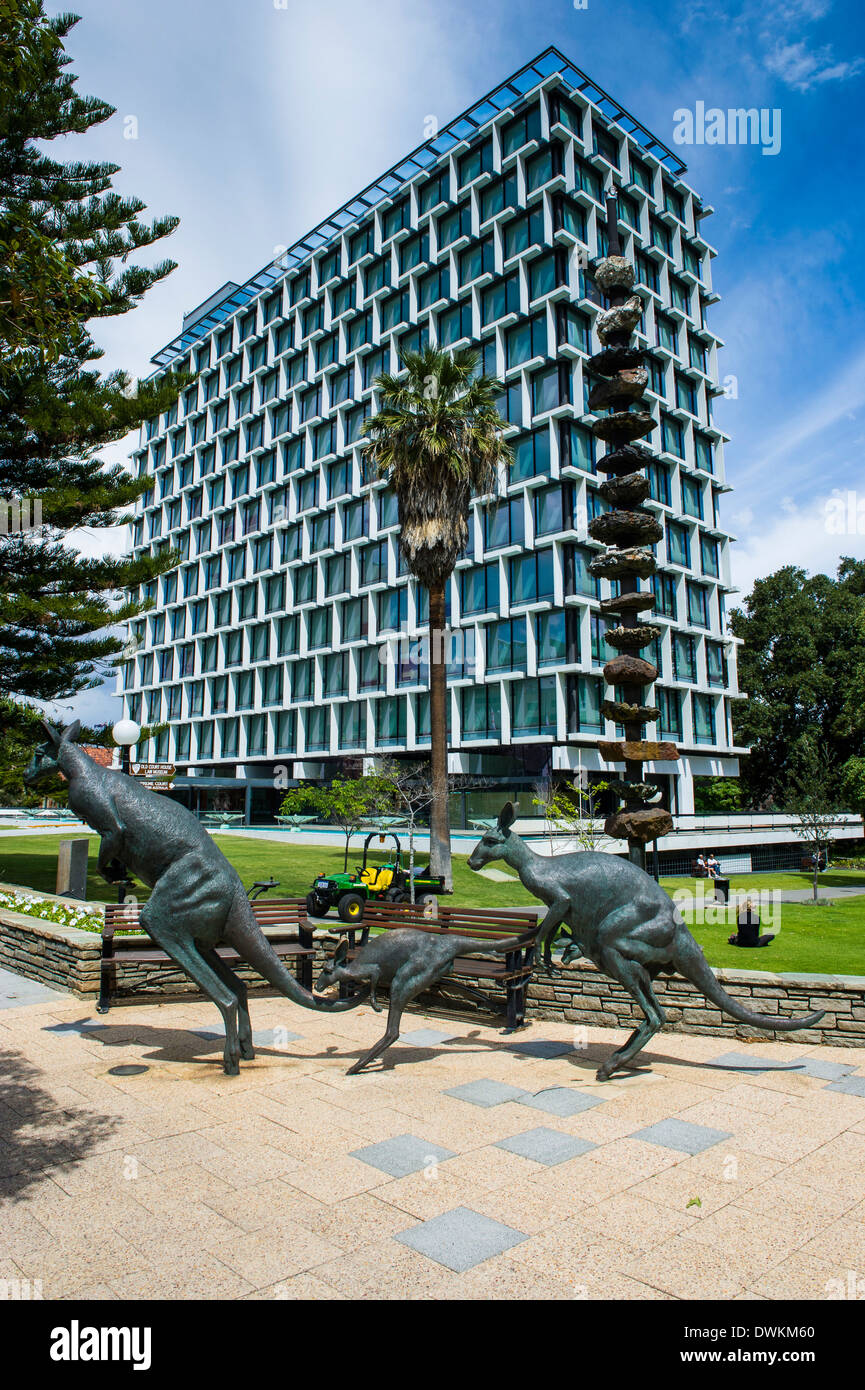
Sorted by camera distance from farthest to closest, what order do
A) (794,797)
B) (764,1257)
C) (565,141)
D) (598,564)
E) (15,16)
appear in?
(565,141) → (794,797) → (598,564) → (15,16) → (764,1257)

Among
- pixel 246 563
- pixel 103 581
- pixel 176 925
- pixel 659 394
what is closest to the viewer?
pixel 176 925

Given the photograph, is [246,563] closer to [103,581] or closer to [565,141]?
[565,141]

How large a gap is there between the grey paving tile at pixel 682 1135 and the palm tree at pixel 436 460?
13.6 m

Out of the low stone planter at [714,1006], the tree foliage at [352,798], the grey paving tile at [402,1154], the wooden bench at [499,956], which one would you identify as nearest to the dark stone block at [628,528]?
the wooden bench at [499,956]

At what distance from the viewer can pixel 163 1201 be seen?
4.41 meters

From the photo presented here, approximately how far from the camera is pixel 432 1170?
4824mm

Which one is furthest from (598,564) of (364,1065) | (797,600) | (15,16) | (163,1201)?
(797,600)

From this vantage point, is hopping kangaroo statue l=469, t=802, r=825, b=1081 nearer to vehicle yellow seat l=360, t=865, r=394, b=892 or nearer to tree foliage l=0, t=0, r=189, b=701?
vehicle yellow seat l=360, t=865, r=394, b=892

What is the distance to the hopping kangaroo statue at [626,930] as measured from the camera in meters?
6.68

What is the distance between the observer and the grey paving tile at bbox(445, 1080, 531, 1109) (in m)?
6.15

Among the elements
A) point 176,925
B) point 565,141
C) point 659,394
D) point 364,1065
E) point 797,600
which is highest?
point 565,141

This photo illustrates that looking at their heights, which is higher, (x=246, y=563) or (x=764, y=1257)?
(x=246, y=563)

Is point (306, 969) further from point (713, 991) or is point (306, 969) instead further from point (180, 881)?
point (713, 991)
